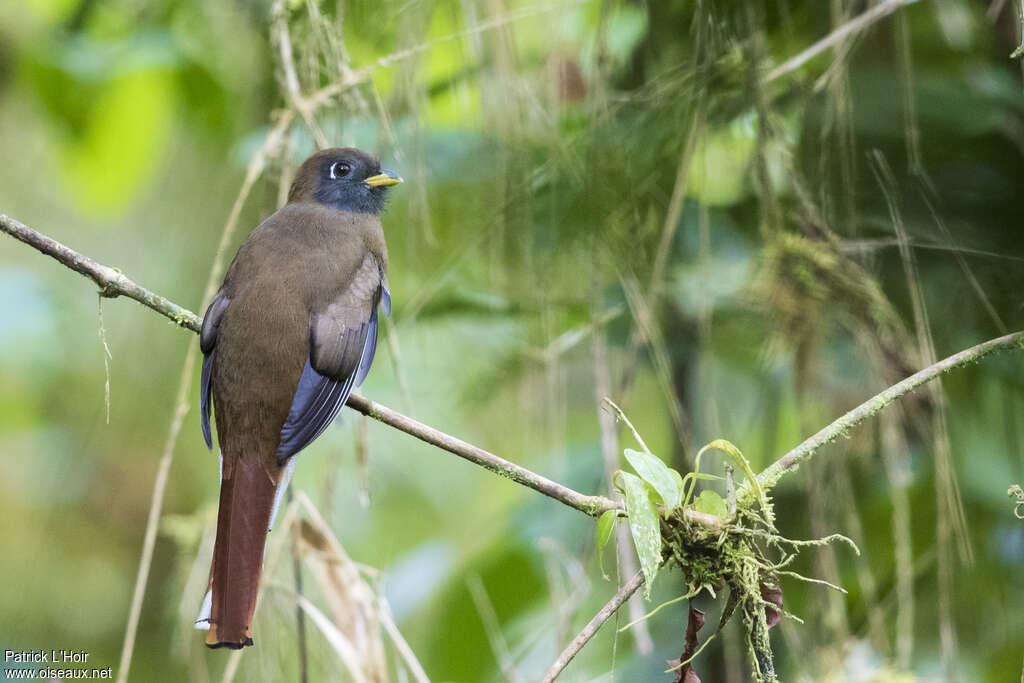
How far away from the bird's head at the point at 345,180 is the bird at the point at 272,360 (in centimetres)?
22

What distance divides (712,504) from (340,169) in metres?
1.27

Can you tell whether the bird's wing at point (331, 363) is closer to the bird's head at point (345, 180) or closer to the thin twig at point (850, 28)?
the bird's head at point (345, 180)

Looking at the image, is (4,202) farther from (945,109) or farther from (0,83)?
(945,109)

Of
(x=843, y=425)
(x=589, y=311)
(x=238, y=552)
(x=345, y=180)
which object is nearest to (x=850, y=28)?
(x=589, y=311)

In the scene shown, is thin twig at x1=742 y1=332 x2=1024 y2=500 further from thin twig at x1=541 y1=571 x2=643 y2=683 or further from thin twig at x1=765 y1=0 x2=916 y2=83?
thin twig at x1=765 y1=0 x2=916 y2=83

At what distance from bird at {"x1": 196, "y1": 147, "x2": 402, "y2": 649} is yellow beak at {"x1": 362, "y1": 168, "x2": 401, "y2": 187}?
221 mm

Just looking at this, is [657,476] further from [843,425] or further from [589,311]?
[589,311]

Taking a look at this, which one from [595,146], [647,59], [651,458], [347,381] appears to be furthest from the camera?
[647,59]

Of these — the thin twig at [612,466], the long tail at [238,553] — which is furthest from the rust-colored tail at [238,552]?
the thin twig at [612,466]

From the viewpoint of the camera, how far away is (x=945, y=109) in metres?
2.29

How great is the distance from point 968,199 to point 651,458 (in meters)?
1.49

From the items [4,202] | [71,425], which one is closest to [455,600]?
[71,425]

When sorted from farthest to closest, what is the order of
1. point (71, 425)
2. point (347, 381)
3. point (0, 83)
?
point (0, 83) < point (71, 425) < point (347, 381)

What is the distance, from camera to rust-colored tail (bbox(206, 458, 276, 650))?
4.67 ft
